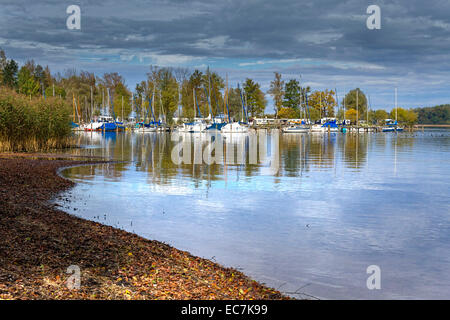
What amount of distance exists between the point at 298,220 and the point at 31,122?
30.5m

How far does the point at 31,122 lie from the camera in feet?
131

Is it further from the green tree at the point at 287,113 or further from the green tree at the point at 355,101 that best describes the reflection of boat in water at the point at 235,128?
the green tree at the point at 355,101

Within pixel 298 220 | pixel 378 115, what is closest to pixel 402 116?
pixel 378 115

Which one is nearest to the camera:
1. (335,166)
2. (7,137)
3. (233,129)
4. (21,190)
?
(21,190)

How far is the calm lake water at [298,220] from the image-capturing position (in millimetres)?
10352

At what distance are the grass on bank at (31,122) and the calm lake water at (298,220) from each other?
1283 centimetres

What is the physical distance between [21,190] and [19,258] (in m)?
9.49

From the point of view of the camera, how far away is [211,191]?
2128cm

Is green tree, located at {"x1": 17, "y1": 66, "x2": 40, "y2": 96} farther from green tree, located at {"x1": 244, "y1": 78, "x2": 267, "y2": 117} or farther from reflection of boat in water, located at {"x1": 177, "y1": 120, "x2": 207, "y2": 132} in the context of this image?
green tree, located at {"x1": 244, "y1": 78, "x2": 267, "y2": 117}

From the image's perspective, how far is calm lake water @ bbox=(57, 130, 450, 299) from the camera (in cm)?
1035

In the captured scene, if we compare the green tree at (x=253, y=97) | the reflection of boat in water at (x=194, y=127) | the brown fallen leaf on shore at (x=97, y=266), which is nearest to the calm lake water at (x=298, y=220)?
the brown fallen leaf on shore at (x=97, y=266)

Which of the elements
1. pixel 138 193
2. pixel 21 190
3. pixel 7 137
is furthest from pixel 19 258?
pixel 7 137

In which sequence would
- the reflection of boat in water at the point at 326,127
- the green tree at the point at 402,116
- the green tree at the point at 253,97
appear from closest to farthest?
1. the reflection of boat in water at the point at 326,127
2. the green tree at the point at 253,97
3. the green tree at the point at 402,116
